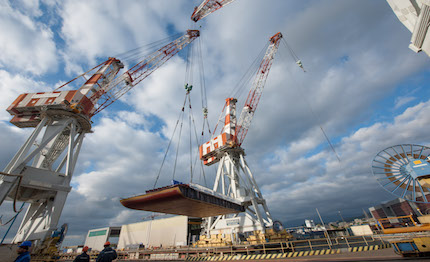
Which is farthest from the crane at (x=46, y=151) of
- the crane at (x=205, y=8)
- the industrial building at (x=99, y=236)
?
the industrial building at (x=99, y=236)

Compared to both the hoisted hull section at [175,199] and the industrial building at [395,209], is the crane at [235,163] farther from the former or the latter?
the industrial building at [395,209]

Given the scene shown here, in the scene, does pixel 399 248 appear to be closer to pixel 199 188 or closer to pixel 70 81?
pixel 199 188

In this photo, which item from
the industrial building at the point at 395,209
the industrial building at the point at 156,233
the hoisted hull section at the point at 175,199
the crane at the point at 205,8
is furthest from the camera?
the industrial building at the point at 395,209

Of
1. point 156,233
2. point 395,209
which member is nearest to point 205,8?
point 156,233

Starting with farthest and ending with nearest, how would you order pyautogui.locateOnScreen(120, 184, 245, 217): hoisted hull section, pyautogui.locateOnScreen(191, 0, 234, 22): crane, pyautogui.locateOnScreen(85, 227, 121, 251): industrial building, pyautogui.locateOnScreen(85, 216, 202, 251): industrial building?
pyautogui.locateOnScreen(85, 227, 121, 251): industrial building, pyautogui.locateOnScreen(85, 216, 202, 251): industrial building, pyautogui.locateOnScreen(191, 0, 234, 22): crane, pyautogui.locateOnScreen(120, 184, 245, 217): hoisted hull section

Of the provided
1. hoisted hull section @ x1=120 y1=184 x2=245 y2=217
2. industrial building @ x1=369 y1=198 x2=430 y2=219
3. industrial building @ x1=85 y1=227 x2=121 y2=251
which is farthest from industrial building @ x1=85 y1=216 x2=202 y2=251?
industrial building @ x1=369 y1=198 x2=430 y2=219

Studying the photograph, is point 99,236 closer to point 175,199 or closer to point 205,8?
point 175,199

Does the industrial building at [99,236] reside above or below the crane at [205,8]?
below

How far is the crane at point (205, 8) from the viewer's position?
40.0 meters

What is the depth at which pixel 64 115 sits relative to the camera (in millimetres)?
32656

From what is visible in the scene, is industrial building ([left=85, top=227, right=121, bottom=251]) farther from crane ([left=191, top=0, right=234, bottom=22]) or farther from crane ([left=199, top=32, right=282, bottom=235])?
crane ([left=191, top=0, right=234, bottom=22])

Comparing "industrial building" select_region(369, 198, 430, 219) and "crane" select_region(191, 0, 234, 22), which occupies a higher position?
"crane" select_region(191, 0, 234, 22)

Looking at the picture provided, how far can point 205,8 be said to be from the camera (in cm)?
4197

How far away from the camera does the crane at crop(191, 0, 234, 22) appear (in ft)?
131
